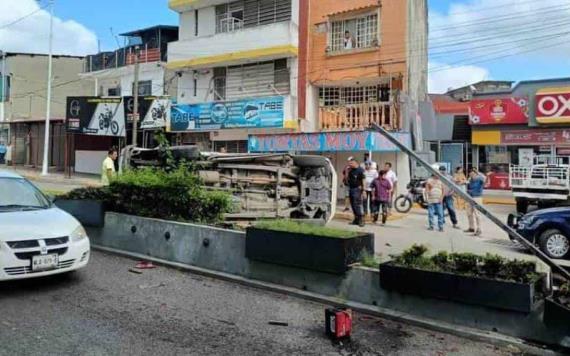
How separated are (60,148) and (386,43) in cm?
2445

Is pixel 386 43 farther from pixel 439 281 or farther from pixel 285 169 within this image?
pixel 439 281

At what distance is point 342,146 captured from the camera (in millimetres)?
21016

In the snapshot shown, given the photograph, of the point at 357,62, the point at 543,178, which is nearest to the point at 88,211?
the point at 543,178

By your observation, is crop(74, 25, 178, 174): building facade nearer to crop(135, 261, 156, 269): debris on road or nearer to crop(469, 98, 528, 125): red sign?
crop(469, 98, 528, 125): red sign

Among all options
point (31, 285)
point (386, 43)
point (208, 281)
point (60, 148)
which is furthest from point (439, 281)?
point (60, 148)

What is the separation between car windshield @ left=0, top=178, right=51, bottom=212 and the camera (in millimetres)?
8008

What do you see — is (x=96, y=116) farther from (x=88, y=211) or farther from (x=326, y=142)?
(x=88, y=211)

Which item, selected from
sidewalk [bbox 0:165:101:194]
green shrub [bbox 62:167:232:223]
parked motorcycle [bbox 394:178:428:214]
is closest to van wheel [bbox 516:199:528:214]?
parked motorcycle [bbox 394:178:428:214]

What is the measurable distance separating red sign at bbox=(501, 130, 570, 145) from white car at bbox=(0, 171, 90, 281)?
23.2m

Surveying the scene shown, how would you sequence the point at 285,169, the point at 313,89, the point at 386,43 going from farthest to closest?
the point at 313,89, the point at 386,43, the point at 285,169

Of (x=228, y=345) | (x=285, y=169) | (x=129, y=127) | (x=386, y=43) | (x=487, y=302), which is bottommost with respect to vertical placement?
(x=228, y=345)

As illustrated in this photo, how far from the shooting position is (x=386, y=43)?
73.6 ft

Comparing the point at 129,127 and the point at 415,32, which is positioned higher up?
the point at 415,32

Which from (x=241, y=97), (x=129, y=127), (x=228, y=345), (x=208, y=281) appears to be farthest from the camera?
(x=129, y=127)
